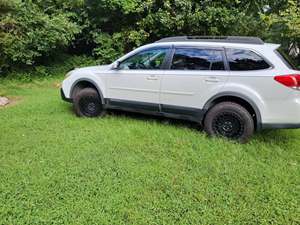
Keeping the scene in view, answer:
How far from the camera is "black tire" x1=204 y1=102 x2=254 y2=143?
14.1ft

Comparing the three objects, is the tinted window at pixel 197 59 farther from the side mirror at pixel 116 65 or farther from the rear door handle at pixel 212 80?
the side mirror at pixel 116 65

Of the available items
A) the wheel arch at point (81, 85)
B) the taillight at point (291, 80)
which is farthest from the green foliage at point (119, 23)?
the taillight at point (291, 80)

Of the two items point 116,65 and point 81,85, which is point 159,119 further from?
point 81,85

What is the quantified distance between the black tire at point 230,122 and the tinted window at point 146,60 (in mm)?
1222

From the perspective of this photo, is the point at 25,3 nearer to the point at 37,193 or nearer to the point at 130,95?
the point at 130,95

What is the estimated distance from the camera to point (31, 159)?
3.83m

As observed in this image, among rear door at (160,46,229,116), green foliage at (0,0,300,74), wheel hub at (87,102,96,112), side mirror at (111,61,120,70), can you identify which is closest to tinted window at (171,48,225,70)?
rear door at (160,46,229,116)

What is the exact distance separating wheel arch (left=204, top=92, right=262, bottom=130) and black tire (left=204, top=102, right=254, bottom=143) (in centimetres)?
7

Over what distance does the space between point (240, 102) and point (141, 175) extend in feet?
6.43

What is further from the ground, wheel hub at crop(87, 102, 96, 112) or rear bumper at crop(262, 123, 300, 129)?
rear bumper at crop(262, 123, 300, 129)

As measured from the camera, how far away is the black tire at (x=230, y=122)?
4.30 meters

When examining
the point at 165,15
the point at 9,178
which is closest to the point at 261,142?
the point at 9,178

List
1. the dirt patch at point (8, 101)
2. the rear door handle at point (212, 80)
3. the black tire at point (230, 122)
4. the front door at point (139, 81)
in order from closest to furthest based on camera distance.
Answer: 1. the black tire at point (230, 122)
2. the rear door handle at point (212, 80)
3. the front door at point (139, 81)
4. the dirt patch at point (8, 101)

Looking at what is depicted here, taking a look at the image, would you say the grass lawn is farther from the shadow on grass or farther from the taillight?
the taillight
